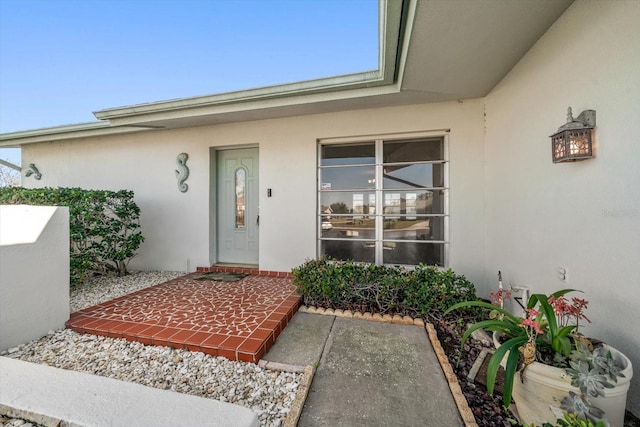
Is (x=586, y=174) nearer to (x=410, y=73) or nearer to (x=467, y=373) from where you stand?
(x=467, y=373)

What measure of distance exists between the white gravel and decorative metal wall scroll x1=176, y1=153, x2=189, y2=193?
118 inches

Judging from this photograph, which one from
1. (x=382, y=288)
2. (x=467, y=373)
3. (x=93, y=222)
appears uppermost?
(x=93, y=222)

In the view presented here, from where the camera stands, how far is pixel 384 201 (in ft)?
14.2

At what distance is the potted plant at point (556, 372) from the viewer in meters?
1.30

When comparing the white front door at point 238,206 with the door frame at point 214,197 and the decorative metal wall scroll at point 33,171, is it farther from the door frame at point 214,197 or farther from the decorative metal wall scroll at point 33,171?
the decorative metal wall scroll at point 33,171

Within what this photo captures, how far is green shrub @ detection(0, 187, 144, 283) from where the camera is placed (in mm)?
4055

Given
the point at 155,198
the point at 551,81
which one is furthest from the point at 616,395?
the point at 155,198

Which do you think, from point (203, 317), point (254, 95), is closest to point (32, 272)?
point (203, 317)

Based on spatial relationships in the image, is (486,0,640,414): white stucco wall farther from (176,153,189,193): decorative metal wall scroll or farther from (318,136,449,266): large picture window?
(176,153,189,193): decorative metal wall scroll

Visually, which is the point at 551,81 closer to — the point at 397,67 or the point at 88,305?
the point at 397,67

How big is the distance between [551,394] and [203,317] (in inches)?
123

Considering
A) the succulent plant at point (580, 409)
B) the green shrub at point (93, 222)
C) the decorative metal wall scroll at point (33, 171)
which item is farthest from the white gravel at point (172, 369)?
the decorative metal wall scroll at point (33, 171)

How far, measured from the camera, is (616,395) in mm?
1331

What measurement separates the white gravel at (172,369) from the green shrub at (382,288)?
4.46 feet
